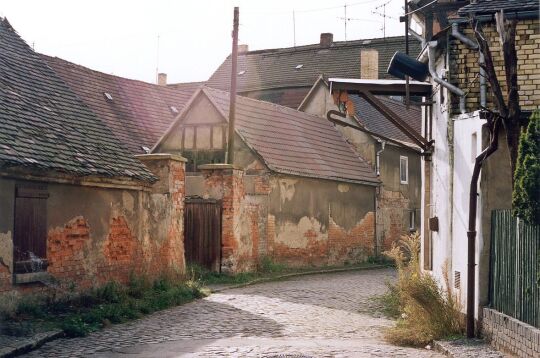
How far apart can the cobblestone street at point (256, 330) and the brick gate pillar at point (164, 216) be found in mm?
1429

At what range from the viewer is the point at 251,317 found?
45.4ft

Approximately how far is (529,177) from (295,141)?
1952cm

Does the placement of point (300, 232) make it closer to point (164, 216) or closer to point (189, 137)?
point (189, 137)

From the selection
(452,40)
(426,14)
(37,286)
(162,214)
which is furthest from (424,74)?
(37,286)

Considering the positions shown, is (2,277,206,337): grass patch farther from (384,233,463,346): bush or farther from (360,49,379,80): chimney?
(360,49,379,80): chimney

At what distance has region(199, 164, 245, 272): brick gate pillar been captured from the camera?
67.6ft

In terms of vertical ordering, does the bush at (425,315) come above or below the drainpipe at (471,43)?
below

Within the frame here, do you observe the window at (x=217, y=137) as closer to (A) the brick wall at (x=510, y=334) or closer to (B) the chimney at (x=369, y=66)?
(A) the brick wall at (x=510, y=334)

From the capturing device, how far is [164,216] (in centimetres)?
1753

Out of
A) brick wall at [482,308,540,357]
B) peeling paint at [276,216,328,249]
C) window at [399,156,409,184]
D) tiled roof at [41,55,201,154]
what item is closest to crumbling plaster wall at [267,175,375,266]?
peeling paint at [276,216,328,249]

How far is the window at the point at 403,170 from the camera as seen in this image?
3282 cm

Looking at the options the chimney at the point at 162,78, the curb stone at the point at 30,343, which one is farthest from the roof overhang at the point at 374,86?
the chimney at the point at 162,78

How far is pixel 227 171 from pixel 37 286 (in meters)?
8.46

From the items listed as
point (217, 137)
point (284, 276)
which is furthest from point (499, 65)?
point (217, 137)
